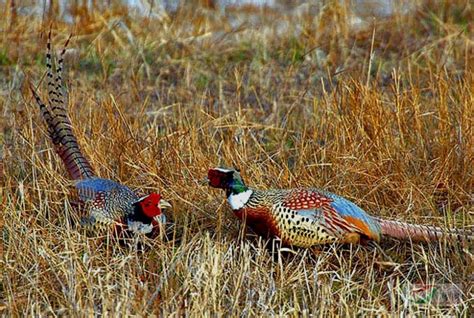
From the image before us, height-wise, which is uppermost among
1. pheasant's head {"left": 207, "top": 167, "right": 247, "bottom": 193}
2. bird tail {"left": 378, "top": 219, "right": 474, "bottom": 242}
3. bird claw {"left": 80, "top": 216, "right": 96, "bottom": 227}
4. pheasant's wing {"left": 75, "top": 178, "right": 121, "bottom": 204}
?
pheasant's head {"left": 207, "top": 167, "right": 247, "bottom": 193}

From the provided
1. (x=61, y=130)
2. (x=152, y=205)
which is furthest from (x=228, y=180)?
(x=61, y=130)

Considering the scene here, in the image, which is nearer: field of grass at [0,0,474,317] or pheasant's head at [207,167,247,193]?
field of grass at [0,0,474,317]

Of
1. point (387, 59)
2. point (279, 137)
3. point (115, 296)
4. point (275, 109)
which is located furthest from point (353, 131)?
point (387, 59)

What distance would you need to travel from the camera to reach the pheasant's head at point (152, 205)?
4191 millimetres

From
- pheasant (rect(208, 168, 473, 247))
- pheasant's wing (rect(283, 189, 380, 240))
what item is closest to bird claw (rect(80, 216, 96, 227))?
pheasant (rect(208, 168, 473, 247))

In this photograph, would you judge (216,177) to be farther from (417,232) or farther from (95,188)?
(417,232)

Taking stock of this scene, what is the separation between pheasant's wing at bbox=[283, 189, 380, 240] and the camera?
407 cm

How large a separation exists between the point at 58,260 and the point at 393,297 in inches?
49.6

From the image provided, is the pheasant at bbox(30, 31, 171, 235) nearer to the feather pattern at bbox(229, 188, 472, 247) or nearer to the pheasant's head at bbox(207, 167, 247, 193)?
the pheasant's head at bbox(207, 167, 247, 193)

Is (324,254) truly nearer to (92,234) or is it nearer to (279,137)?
(92,234)

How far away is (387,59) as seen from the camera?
7.34 m

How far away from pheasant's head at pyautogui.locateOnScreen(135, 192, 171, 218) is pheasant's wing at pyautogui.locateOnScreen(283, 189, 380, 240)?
0.51 metres

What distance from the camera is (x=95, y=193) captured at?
14.4 ft

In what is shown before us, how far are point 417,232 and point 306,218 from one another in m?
0.48
